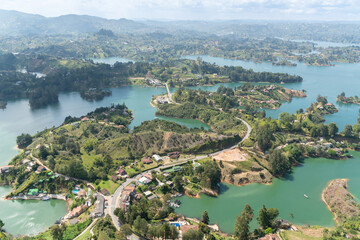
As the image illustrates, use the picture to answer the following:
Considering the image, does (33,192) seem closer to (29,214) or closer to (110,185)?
(29,214)

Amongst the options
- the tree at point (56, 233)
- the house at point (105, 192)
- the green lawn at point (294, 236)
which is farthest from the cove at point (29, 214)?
the green lawn at point (294, 236)

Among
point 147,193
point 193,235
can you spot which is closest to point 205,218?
point 193,235

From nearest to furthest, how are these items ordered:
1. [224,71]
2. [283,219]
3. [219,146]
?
[283,219], [219,146], [224,71]

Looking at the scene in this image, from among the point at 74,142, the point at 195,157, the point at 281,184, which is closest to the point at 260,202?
the point at 281,184

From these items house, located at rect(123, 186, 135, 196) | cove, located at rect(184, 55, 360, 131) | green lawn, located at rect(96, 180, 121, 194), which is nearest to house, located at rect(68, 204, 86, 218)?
green lawn, located at rect(96, 180, 121, 194)

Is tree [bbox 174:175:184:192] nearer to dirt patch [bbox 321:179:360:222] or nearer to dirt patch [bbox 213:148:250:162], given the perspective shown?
dirt patch [bbox 213:148:250:162]

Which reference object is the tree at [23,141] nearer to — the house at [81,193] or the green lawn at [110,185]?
the house at [81,193]

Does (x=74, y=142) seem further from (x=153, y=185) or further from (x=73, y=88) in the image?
(x=73, y=88)
